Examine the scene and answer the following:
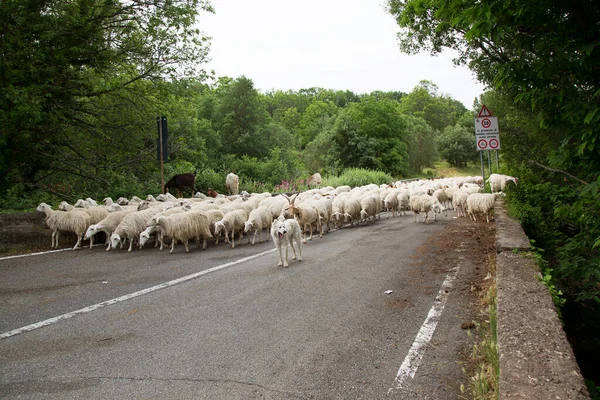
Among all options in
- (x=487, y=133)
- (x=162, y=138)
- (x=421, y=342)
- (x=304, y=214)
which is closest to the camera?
(x=421, y=342)

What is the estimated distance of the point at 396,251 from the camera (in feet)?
29.0

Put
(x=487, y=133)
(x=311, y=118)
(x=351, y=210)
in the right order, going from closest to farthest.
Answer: (x=351, y=210)
(x=487, y=133)
(x=311, y=118)

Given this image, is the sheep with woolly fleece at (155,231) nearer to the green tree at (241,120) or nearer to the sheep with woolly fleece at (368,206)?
the sheep with woolly fleece at (368,206)

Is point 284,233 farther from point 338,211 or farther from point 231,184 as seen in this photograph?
point 231,184

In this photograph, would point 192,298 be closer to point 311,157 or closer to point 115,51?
point 115,51

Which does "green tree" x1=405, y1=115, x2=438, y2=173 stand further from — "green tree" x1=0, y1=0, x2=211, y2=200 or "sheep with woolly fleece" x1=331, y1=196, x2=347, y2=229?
"green tree" x1=0, y1=0, x2=211, y2=200

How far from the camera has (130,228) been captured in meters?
10.0

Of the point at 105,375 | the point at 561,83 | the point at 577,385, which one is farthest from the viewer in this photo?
the point at 561,83

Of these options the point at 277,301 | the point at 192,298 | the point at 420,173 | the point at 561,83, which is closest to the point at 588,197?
the point at 561,83

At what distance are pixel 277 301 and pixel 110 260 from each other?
4834 mm

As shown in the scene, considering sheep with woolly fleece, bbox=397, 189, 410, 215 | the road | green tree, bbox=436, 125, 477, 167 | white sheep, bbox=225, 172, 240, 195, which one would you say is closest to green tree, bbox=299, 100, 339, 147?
green tree, bbox=436, 125, 477, 167

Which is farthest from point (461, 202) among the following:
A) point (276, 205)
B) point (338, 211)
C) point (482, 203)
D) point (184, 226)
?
point (184, 226)

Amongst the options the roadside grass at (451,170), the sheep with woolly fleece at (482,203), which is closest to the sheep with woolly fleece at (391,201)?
the sheep with woolly fleece at (482,203)

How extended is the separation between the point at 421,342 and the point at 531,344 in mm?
1301
